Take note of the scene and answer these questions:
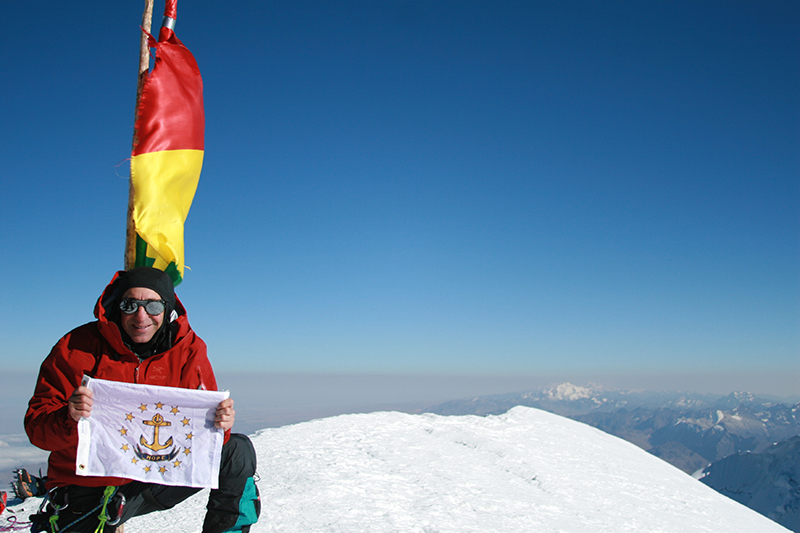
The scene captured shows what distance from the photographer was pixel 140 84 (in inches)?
175

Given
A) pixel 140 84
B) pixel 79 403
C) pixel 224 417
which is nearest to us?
pixel 79 403

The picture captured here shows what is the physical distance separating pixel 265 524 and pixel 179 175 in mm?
3844

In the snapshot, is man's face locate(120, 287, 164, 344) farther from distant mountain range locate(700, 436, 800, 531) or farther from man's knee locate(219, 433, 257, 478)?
distant mountain range locate(700, 436, 800, 531)

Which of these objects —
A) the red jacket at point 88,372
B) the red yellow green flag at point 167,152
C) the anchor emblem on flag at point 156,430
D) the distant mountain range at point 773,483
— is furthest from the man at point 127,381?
the distant mountain range at point 773,483

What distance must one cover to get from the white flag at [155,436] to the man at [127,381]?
0.10 metres

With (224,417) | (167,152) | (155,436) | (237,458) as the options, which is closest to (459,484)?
(237,458)

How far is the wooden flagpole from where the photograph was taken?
4230 millimetres

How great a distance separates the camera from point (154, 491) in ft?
10.3

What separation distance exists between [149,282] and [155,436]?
1017mm

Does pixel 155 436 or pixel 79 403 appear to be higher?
pixel 79 403

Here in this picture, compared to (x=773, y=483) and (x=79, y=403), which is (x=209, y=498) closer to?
(x=79, y=403)

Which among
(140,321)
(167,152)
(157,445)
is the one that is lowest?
(157,445)

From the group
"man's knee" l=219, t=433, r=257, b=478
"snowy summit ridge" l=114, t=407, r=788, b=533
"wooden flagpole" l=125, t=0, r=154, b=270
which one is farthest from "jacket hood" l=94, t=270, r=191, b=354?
"snowy summit ridge" l=114, t=407, r=788, b=533

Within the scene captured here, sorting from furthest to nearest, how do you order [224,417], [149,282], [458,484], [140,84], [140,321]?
[458,484] < [140,84] < [149,282] < [140,321] < [224,417]
